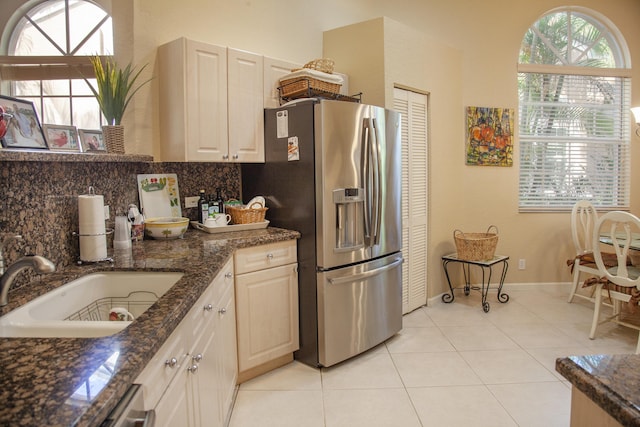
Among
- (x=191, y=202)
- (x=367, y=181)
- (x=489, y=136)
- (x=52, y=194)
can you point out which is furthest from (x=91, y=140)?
(x=489, y=136)

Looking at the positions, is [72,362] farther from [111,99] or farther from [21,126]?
[111,99]

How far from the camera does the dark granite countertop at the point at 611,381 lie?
0.65 meters

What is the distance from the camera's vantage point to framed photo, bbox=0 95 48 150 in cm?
171

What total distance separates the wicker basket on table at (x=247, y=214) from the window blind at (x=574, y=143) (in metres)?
3.08

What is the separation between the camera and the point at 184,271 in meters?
1.69

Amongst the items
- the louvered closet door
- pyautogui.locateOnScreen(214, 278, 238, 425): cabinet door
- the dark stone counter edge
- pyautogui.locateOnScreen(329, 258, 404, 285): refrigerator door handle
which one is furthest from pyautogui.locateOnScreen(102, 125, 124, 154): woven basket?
the louvered closet door

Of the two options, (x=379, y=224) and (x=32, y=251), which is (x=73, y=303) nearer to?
(x=32, y=251)

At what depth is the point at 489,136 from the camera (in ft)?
14.2

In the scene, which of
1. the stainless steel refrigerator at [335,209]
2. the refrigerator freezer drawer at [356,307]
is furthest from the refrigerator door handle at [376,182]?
the refrigerator freezer drawer at [356,307]

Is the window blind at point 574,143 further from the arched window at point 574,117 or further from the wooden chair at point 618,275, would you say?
the wooden chair at point 618,275

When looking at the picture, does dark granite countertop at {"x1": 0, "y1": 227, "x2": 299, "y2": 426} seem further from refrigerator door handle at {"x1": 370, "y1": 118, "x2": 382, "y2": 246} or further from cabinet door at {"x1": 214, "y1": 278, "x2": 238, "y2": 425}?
refrigerator door handle at {"x1": 370, "y1": 118, "x2": 382, "y2": 246}

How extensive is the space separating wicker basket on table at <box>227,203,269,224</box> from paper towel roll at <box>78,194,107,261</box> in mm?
1006

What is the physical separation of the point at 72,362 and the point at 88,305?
862 millimetres

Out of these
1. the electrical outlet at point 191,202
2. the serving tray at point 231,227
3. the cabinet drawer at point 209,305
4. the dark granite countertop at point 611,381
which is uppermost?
the electrical outlet at point 191,202
